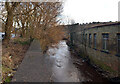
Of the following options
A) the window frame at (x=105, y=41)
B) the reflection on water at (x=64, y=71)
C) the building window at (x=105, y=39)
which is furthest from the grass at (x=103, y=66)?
the reflection on water at (x=64, y=71)

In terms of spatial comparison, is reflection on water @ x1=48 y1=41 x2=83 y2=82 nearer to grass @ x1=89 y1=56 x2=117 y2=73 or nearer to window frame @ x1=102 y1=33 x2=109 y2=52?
grass @ x1=89 y1=56 x2=117 y2=73

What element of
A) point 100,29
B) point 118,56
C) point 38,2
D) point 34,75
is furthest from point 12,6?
point 118,56

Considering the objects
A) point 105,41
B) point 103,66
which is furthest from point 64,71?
point 105,41

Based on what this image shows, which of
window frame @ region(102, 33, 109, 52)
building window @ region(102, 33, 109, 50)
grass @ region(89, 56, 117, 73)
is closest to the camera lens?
grass @ region(89, 56, 117, 73)

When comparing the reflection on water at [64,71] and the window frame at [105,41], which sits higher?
the window frame at [105,41]

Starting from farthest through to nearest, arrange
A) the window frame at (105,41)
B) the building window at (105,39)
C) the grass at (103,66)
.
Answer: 1. the building window at (105,39)
2. the window frame at (105,41)
3. the grass at (103,66)

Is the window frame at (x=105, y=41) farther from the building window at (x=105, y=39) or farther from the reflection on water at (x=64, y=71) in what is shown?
the reflection on water at (x=64, y=71)

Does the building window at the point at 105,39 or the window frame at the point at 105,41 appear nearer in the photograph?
the window frame at the point at 105,41

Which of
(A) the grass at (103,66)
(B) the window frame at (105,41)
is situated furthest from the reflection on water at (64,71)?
(B) the window frame at (105,41)

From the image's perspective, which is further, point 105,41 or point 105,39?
point 105,41

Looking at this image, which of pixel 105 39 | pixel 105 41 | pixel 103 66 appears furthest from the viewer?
pixel 103 66

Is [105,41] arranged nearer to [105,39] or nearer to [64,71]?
[105,39]

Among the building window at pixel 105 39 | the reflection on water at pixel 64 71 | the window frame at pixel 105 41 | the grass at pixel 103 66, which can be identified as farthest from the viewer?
the building window at pixel 105 39

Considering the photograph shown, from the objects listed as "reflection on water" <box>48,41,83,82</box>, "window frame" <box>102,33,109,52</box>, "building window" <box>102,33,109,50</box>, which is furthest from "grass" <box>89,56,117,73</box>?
"reflection on water" <box>48,41,83,82</box>
